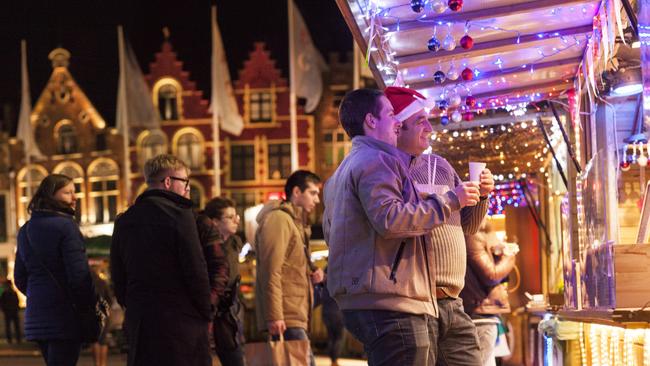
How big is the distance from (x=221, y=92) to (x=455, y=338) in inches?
1363

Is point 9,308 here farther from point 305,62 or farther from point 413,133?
point 413,133

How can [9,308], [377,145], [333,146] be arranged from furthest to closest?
[333,146], [9,308], [377,145]

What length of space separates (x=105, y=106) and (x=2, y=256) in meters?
7.46

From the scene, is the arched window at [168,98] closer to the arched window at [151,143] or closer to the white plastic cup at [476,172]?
the arched window at [151,143]

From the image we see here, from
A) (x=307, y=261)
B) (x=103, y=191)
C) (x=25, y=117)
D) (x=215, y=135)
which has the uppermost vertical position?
(x=25, y=117)

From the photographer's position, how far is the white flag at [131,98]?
3925cm

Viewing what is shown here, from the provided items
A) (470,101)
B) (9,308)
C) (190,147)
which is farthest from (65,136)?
(470,101)

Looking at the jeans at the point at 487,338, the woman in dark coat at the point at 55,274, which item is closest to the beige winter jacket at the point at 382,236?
the woman in dark coat at the point at 55,274

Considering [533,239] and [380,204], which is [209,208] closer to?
[380,204]

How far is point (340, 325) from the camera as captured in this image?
12414mm

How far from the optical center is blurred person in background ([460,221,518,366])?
8.30 meters

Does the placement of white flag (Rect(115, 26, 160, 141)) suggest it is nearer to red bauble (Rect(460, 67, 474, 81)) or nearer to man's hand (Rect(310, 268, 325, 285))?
man's hand (Rect(310, 268, 325, 285))

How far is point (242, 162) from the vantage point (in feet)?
145

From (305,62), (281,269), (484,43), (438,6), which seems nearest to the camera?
(438,6)
